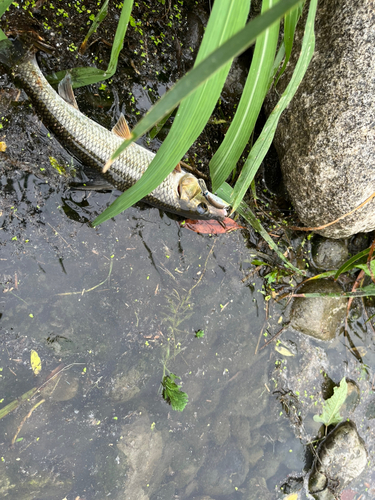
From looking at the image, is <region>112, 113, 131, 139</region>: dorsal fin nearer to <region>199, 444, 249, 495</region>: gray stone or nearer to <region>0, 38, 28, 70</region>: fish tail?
<region>0, 38, 28, 70</region>: fish tail

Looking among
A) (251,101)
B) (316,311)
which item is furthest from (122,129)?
(316,311)

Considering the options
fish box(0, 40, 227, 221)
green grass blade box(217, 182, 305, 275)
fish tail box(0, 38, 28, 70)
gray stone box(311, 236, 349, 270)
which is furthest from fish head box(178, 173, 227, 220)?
fish tail box(0, 38, 28, 70)

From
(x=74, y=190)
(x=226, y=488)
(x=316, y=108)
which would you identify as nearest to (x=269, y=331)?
(x=226, y=488)

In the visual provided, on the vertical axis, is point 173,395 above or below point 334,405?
below

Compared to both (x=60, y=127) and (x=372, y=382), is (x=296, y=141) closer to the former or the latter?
(x=60, y=127)

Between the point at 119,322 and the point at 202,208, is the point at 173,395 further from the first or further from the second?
the point at 202,208

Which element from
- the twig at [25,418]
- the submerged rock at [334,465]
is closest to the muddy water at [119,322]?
the twig at [25,418]
